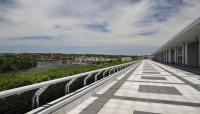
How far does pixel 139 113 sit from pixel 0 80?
3.71 metres

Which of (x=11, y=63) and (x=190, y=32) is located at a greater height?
(x=190, y=32)

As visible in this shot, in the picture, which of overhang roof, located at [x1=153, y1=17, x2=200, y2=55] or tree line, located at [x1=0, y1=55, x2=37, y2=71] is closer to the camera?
overhang roof, located at [x1=153, y1=17, x2=200, y2=55]

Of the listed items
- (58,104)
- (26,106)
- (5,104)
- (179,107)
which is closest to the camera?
(5,104)

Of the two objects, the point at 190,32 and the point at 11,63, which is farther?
the point at 11,63

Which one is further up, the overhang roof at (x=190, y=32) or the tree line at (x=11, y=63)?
the overhang roof at (x=190, y=32)

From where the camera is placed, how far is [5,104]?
12.4ft

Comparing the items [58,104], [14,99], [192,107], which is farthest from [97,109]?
[192,107]

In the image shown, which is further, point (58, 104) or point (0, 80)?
point (58, 104)

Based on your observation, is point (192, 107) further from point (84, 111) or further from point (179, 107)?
point (84, 111)

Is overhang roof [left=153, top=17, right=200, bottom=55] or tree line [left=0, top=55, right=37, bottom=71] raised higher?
overhang roof [left=153, top=17, right=200, bottom=55]

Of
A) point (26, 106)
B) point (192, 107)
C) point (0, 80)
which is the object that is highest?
point (0, 80)

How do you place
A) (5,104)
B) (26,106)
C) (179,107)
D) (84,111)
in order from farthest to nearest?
(179,107) → (84,111) → (26,106) → (5,104)

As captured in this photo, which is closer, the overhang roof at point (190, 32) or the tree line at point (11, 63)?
the overhang roof at point (190, 32)

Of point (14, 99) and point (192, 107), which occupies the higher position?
point (14, 99)
